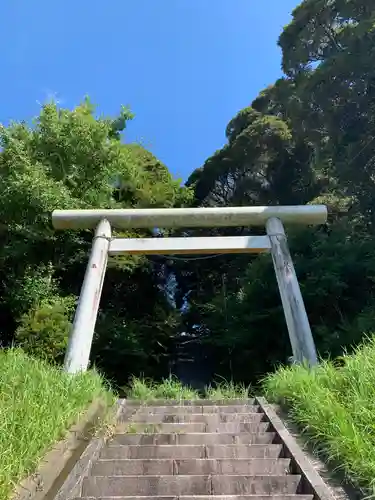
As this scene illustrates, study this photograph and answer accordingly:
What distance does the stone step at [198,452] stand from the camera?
151 inches

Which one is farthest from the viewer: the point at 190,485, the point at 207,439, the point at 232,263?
the point at 232,263

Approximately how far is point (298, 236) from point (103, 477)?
897cm

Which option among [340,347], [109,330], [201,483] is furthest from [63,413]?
[109,330]

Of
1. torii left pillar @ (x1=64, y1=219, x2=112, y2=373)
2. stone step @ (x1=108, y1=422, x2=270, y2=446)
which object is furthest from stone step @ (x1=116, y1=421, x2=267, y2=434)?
torii left pillar @ (x1=64, y1=219, x2=112, y2=373)

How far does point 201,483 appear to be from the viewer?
3.30 meters

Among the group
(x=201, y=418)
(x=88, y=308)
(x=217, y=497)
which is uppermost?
(x=88, y=308)

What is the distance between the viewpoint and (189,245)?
26.7ft

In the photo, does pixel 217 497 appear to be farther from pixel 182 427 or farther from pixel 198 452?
pixel 182 427

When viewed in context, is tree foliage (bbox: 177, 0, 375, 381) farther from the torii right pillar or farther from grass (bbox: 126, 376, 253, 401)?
grass (bbox: 126, 376, 253, 401)

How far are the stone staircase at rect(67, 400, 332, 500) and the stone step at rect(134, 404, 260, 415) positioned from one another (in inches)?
1.8

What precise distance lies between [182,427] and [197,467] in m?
0.98

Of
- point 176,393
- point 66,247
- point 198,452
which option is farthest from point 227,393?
point 66,247

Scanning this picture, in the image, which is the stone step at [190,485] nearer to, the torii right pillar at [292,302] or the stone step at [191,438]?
the stone step at [191,438]

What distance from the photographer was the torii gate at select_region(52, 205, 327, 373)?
22.9 feet
